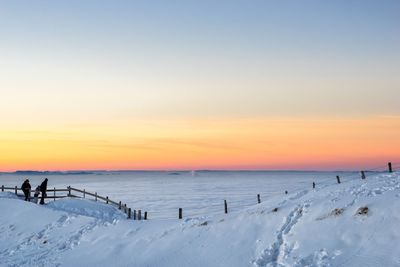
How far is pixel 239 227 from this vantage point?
19109 millimetres

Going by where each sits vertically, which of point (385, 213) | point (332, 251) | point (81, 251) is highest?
point (385, 213)

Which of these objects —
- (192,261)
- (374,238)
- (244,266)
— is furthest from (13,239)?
(374,238)

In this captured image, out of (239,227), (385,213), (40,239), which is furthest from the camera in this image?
(40,239)

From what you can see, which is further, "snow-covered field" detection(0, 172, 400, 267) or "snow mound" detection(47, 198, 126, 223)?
"snow mound" detection(47, 198, 126, 223)

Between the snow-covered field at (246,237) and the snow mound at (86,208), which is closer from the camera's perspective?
the snow-covered field at (246,237)

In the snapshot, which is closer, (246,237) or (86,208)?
(246,237)

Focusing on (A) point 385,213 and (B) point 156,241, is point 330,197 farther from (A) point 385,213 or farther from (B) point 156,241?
(B) point 156,241

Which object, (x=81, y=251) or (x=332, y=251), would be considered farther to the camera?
(x=81, y=251)

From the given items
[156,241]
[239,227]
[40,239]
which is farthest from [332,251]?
[40,239]

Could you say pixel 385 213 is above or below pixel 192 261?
above

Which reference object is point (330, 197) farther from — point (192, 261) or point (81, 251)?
point (81, 251)

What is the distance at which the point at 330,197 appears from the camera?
1955cm

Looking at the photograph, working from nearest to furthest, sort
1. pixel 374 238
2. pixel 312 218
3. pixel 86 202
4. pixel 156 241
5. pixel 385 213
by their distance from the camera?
pixel 374 238 < pixel 385 213 < pixel 312 218 < pixel 156 241 < pixel 86 202

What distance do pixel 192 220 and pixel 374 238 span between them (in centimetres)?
1083
